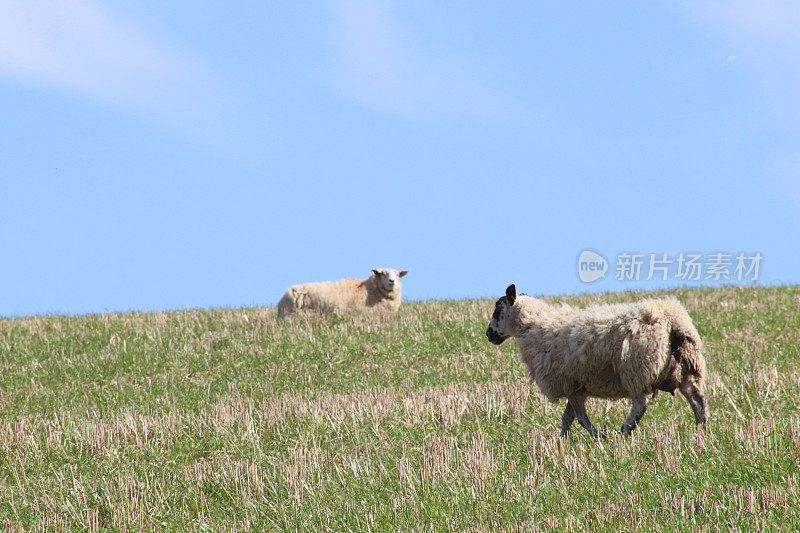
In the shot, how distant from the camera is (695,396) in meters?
7.62

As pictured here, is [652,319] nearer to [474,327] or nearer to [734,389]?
[734,389]

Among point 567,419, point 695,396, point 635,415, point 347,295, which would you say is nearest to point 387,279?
point 347,295

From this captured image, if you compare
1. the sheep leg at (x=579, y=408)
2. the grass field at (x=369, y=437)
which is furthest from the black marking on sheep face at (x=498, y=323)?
the sheep leg at (x=579, y=408)

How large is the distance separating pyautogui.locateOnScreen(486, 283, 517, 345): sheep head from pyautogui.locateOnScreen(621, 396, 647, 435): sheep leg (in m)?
1.73

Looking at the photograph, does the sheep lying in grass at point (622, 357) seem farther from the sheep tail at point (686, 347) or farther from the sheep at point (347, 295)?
the sheep at point (347, 295)

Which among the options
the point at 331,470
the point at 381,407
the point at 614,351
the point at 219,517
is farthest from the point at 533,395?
the point at 219,517

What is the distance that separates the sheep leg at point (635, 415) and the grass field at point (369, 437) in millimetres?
320

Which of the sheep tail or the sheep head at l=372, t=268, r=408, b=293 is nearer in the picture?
the sheep tail

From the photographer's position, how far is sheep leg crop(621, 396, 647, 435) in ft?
23.9

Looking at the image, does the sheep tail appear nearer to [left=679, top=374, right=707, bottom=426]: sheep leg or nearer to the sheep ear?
[left=679, top=374, right=707, bottom=426]: sheep leg

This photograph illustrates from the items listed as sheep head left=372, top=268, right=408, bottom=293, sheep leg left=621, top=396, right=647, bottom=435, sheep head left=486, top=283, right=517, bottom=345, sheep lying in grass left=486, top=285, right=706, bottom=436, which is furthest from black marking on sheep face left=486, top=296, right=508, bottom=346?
sheep head left=372, top=268, right=408, bottom=293

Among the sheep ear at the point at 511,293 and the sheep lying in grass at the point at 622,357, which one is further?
the sheep ear at the point at 511,293

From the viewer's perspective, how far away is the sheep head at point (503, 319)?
27.9 ft

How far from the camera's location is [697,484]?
5582 mm
